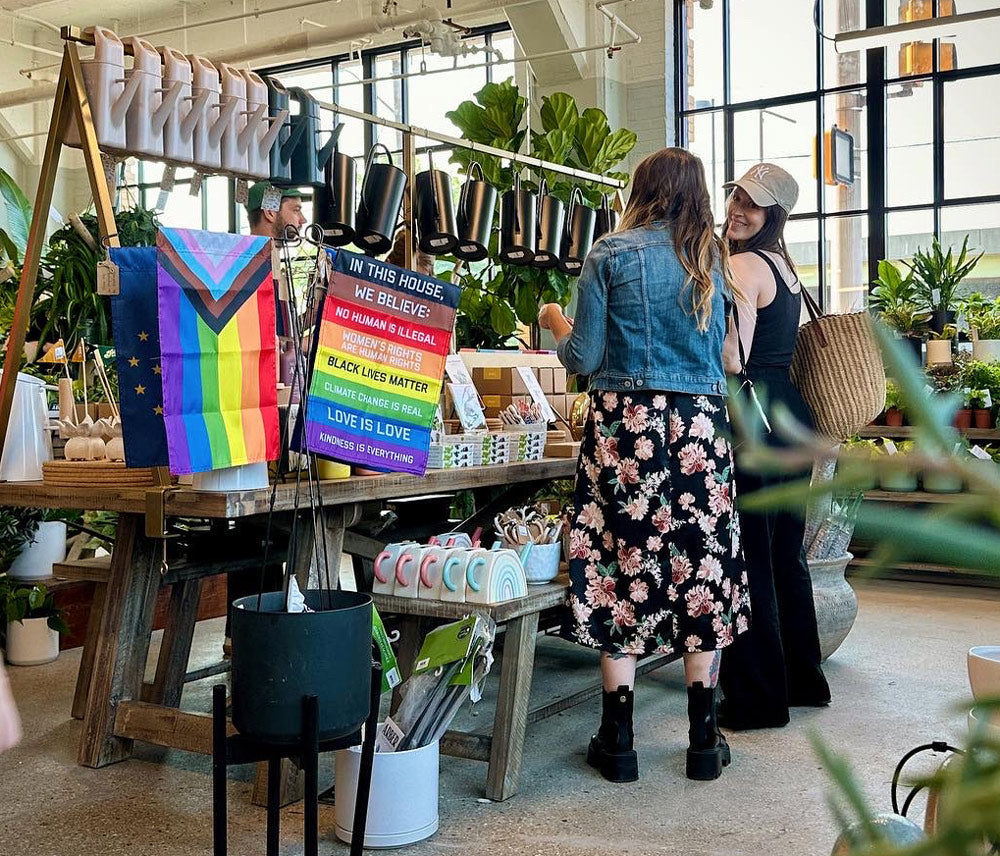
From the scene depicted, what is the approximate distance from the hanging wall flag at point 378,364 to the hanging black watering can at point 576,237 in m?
1.69

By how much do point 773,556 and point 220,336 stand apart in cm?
184

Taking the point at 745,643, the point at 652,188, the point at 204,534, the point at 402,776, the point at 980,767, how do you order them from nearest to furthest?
1. the point at 980,767
2. the point at 402,776
3. the point at 652,188
4. the point at 745,643
5. the point at 204,534

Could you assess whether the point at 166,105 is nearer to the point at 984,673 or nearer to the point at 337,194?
the point at 337,194

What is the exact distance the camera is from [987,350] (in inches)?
253

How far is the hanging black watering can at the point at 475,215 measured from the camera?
4105mm

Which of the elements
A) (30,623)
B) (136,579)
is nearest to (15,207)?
(30,623)

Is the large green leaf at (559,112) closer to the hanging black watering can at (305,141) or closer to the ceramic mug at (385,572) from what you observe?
A: the hanging black watering can at (305,141)

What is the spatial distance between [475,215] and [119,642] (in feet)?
6.19

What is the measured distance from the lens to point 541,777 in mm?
3062

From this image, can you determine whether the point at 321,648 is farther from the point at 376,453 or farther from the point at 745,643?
the point at 745,643

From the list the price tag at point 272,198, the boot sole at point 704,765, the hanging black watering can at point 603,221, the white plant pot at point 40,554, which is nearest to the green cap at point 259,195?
the price tag at point 272,198

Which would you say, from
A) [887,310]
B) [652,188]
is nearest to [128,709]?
[652,188]

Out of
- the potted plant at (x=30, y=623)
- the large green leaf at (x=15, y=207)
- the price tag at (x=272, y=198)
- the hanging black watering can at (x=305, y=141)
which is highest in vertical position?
the large green leaf at (x=15, y=207)

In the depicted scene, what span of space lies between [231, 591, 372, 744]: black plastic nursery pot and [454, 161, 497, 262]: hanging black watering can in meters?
2.18
